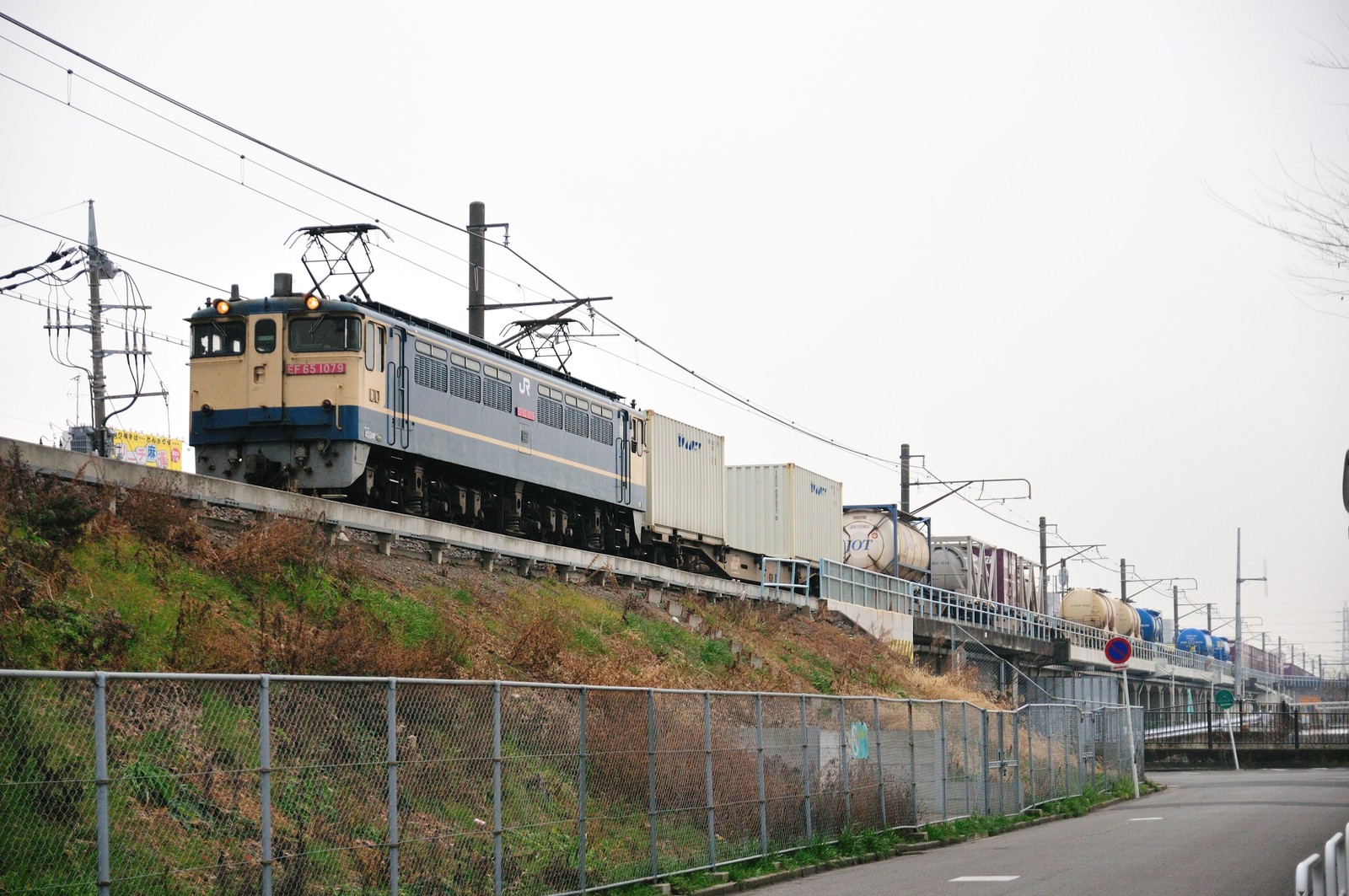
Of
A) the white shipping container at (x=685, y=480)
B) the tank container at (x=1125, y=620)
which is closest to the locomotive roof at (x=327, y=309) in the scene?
the white shipping container at (x=685, y=480)

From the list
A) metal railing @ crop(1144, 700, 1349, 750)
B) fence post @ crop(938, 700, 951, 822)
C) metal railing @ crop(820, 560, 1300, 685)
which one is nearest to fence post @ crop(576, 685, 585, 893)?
fence post @ crop(938, 700, 951, 822)

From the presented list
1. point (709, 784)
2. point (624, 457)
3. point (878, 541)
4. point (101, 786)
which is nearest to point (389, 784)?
point (101, 786)

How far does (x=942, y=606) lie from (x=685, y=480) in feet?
43.5

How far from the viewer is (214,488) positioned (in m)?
17.7

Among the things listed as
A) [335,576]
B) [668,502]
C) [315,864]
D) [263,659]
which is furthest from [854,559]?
[315,864]

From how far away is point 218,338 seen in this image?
24125 mm

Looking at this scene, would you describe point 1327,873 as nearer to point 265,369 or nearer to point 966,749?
point 966,749

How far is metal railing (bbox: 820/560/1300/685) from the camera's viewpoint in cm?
4031

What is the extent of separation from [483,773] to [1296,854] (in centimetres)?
982

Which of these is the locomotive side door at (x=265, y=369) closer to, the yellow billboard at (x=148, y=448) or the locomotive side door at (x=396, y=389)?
the locomotive side door at (x=396, y=389)

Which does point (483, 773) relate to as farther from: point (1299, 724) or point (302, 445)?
point (1299, 724)

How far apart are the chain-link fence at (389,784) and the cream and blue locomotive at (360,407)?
853 centimetres

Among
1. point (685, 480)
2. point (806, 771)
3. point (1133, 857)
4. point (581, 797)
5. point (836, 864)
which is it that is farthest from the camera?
point (685, 480)

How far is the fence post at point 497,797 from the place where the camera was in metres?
11.5
